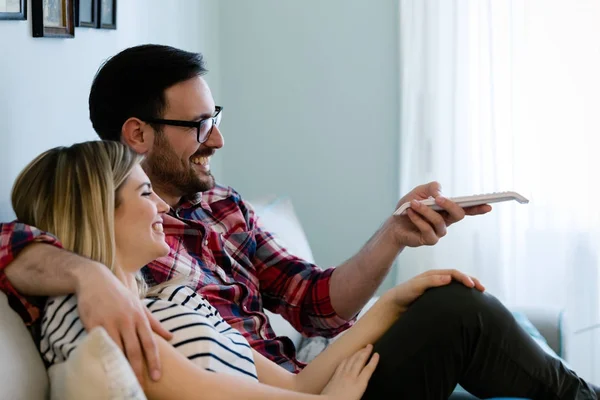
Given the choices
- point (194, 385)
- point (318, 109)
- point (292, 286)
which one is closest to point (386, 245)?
point (292, 286)

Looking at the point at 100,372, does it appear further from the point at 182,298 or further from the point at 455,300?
the point at 455,300

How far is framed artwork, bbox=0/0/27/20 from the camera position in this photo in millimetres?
1708

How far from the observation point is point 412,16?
3281 millimetres

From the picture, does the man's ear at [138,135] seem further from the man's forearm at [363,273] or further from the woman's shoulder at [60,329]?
the woman's shoulder at [60,329]

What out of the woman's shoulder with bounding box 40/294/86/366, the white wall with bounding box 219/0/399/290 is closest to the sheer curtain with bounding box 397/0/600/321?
the white wall with bounding box 219/0/399/290

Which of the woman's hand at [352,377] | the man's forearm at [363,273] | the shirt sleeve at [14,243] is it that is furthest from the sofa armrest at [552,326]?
the shirt sleeve at [14,243]

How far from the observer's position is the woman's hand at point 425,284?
1.65m

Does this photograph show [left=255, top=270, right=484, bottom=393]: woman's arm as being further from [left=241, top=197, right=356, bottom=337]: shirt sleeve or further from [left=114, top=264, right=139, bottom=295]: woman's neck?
[left=241, top=197, right=356, bottom=337]: shirt sleeve

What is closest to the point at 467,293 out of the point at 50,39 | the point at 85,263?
the point at 85,263

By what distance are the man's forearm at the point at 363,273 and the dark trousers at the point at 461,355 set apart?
0.40 meters

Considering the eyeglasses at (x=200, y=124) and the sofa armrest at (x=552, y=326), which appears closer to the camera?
the eyeglasses at (x=200, y=124)

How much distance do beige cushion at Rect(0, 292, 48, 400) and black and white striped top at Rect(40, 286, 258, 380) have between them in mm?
35

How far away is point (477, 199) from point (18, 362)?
3.25ft

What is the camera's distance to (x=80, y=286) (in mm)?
1274
